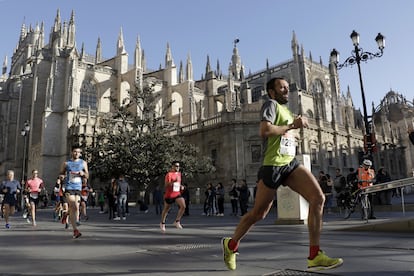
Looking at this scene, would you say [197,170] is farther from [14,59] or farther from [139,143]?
[14,59]

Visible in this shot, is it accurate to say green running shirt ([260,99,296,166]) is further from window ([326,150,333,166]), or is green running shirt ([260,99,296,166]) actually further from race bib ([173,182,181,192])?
window ([326,150,333,166])

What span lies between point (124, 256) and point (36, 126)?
3754 cm

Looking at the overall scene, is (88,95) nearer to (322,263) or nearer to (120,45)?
(120,45)

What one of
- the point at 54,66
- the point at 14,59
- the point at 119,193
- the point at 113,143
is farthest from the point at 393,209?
the point at 14,59

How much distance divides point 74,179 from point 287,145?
4566 mm

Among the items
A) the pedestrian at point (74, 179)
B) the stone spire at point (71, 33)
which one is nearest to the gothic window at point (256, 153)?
the pedestrian at point (74, 179)

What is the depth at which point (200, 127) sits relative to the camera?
29500mm

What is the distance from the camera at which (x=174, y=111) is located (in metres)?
42.7

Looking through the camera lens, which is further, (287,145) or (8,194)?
(8,194)

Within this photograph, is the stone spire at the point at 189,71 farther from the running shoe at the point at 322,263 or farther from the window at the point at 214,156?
the running shoe at the point at 322,263

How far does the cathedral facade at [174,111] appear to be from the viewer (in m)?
27.2

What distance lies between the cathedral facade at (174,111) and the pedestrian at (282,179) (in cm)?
2251

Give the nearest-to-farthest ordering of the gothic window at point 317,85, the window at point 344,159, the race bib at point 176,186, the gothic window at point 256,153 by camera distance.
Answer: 1. the race bib at point 176,186
2. the gothic window at point 256,153
3. the window at point 344,159
4. the gothic window at point 317,85

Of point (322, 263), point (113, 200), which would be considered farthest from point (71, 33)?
point (322, 263)
